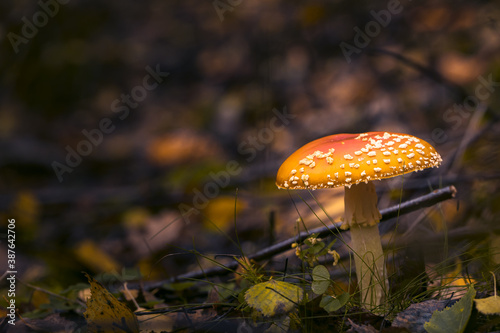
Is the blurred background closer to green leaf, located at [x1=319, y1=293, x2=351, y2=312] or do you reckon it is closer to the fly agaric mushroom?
the fly agaric mushroom

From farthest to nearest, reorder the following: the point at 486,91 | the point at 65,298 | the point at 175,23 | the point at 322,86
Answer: the point at 175,23 < the point at 322,86 < the point at 486,91 < the point at 65,298

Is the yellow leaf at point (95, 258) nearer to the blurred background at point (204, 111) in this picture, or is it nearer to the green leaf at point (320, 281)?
the blurred background at point (204, 111)

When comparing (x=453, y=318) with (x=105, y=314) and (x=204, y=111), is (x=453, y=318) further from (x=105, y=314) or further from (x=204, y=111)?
(x=204, y=111)

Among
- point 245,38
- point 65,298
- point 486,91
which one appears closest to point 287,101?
point 245,38

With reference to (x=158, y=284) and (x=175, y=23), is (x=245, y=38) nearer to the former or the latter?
(x=175, y=23)

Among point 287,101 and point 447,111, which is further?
point 287,101

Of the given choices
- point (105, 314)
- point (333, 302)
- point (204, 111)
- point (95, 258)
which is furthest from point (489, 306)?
point (204, 111)
